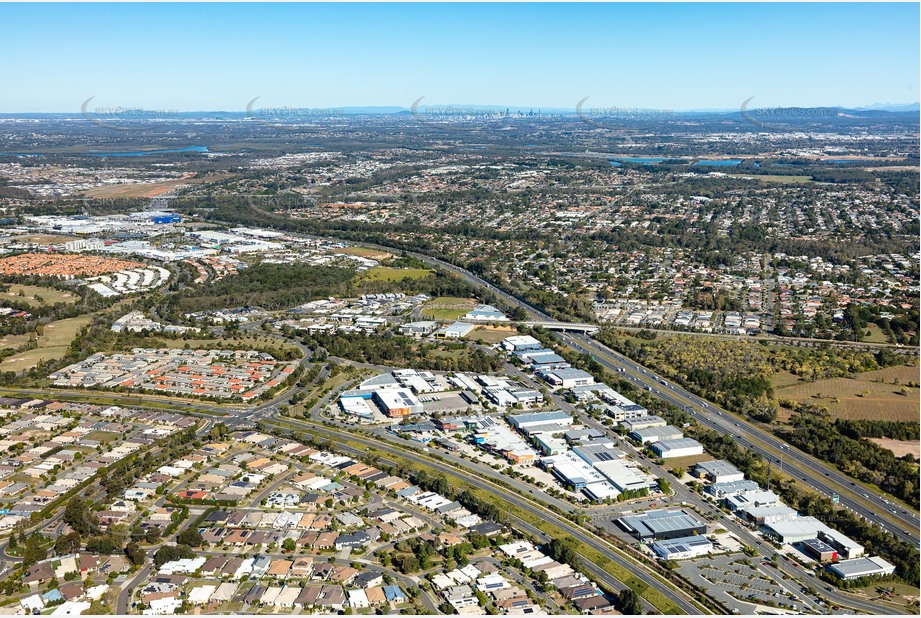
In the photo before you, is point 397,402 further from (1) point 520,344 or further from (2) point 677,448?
(2) point 677,448

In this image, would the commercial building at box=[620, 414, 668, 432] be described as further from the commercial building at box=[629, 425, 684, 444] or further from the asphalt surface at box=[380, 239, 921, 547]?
the asphalt surface at box=[380, 239, 921, 547]

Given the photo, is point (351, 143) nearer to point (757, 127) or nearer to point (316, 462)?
point (757, 127)

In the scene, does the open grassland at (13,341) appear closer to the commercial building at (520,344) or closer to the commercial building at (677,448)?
the commercial building at (520,344)

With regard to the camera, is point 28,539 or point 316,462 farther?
point 316,462

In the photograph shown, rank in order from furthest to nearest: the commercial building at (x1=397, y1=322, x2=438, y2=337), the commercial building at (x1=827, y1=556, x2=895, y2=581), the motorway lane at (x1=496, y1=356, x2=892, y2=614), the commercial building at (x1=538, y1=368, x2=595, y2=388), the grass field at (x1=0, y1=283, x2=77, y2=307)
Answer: the grass field at (x1=0, y1=283, x2=77, y2=307), the commercial building at (x1=397, y1=322, x2=438, y2=337), the commercial building at (x1=538, y1=368, x2=595, y2=388), the commercial building at (x1=827, y1=556, x2=895, y2=581), the motorway lane at (x1=496, y1=356, x2=892, y2=614)

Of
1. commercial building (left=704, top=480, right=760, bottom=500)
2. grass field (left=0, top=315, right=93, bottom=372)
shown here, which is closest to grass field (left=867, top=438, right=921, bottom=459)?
commercial building (left=704, top=480, right=760, bottom=500)

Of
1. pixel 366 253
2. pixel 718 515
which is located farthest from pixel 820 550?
pixel 366 253

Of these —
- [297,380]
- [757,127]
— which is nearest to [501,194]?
[297,380]

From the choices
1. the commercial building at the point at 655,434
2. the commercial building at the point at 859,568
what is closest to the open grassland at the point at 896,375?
the commercial building at the point at 655,434
